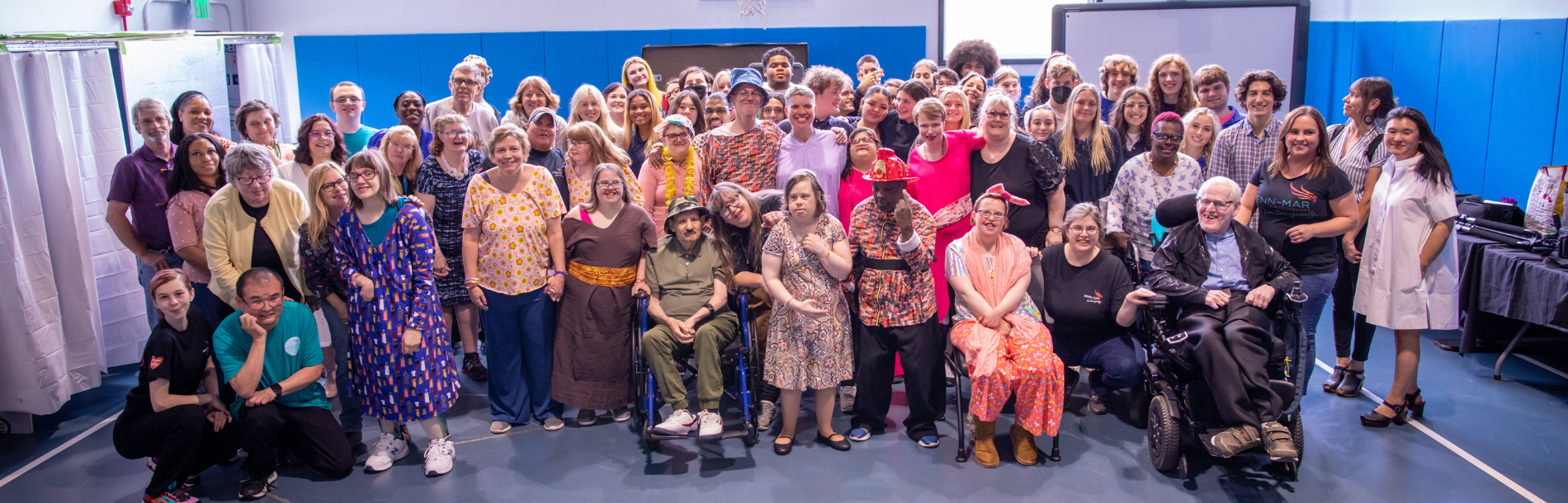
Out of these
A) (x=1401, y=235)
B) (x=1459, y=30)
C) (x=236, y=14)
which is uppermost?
(x=236, y=14)

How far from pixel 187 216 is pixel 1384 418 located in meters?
5.03

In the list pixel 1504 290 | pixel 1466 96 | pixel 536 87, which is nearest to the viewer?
pixel 1504 290

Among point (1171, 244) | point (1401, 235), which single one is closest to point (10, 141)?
point (1171, 244)

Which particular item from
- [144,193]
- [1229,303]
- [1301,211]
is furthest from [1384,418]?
[144,193]

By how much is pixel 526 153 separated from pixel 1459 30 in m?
6.62

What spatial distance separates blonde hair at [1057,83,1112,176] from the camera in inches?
161

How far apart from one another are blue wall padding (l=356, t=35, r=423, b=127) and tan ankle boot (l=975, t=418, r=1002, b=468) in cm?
847

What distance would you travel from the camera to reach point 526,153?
361 cm

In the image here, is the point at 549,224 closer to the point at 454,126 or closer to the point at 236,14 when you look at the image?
the point at 454,126

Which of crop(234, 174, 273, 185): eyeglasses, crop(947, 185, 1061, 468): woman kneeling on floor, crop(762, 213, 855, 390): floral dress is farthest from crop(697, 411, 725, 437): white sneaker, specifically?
crop(234, 174, 273, 185): eyeglasses

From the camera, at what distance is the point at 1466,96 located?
6.25 metres

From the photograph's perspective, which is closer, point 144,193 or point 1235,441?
point 1235,441

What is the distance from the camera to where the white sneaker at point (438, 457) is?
3.38 metres

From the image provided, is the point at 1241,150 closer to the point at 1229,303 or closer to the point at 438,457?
the point at 1229,303
